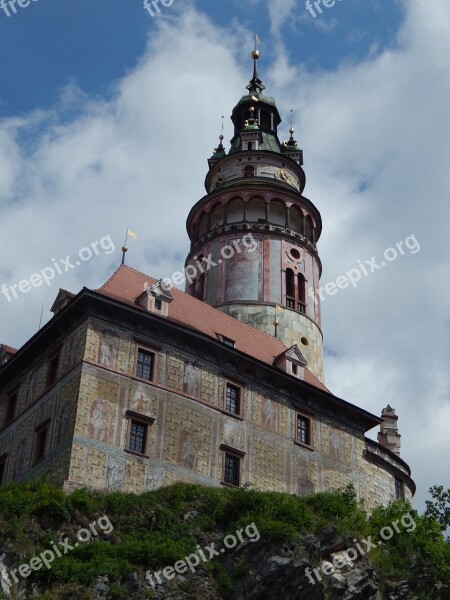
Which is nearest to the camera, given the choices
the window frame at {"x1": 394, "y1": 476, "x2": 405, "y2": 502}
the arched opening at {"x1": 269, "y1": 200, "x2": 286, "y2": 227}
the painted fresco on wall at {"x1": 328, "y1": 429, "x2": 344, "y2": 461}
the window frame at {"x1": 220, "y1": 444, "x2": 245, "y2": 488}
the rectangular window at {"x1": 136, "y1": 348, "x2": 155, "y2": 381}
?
the rectangular window at {"x1": 136, "y1": 348, "x2": 155, "y2": 381}

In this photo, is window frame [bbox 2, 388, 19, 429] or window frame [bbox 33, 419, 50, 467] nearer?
window frame [bbox 33, 419, 50, 467]

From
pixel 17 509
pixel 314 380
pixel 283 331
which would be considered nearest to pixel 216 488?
pixel 17 509

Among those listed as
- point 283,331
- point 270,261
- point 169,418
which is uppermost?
point 270,261

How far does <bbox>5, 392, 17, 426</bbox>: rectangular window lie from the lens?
36.0 meters

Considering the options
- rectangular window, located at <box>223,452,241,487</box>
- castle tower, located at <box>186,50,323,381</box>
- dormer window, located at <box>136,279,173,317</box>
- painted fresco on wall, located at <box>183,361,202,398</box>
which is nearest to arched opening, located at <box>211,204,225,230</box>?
castle tower, located at <box>186,50,323,381</box>

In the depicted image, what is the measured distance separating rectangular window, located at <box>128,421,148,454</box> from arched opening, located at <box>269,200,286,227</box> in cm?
1989

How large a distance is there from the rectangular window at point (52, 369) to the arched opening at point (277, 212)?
18618 mm

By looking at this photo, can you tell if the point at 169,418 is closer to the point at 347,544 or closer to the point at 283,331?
the point at 347,544

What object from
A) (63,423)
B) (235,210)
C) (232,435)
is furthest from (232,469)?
(235,210)

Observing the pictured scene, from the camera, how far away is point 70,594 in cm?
2520

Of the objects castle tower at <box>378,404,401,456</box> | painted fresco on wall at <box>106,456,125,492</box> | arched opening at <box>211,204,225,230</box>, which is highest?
arched opening at <box>211,204,225,230</box>

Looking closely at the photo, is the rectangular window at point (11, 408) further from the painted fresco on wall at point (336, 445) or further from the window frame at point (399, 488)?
the window frame at point (399, 488)

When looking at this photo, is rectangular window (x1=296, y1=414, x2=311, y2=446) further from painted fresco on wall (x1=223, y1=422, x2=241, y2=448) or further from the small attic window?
the small attic window

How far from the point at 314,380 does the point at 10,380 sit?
40.9 ft
